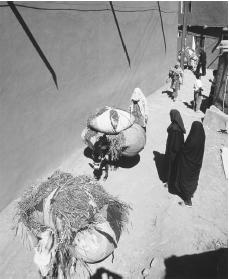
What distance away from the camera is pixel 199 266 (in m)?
4.11

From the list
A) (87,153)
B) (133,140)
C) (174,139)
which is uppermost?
(174,139)

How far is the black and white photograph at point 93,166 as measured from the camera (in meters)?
3.93

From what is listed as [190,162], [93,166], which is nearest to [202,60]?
[93,166]

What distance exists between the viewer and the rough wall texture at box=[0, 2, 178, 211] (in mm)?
5051

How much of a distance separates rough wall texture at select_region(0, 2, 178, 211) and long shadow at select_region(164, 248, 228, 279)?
3.22 meters

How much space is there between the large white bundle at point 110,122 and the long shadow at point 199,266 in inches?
96.1

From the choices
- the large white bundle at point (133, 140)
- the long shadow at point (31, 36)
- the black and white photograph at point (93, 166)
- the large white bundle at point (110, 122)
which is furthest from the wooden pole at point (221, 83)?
the long shadow at point (31, 36)

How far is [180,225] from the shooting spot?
4930 millimetres

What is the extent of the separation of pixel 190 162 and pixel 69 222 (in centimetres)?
243

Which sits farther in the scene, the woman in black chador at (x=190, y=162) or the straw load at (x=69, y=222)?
the woman in black chador at (x=190, y=162)

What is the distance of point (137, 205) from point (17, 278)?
7.75ft

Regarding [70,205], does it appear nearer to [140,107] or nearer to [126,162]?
[126,162]

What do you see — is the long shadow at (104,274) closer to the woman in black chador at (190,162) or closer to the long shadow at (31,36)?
the woman in black chador at (190,162)

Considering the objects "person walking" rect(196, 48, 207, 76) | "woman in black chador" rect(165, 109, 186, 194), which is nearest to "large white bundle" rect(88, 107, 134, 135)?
"woman in black chador" rect(165, 109, 186, 194)
